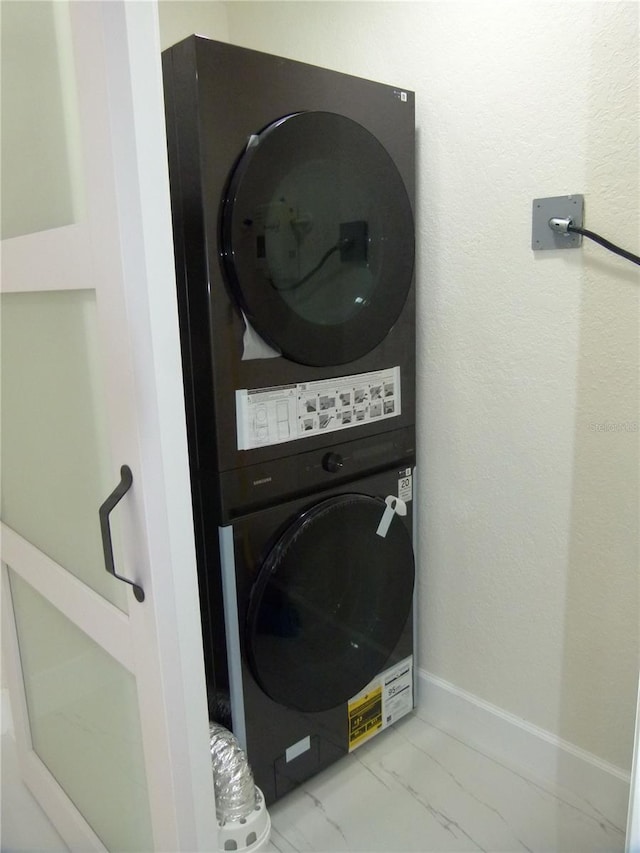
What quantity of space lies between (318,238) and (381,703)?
1261 mm

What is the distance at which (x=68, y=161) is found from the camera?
1.02m

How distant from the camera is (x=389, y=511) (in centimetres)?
171

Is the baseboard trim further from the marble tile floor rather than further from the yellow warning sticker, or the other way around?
the yellow warning sticker

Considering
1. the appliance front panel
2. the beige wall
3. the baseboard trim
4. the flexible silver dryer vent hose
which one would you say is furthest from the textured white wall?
the baseboard trim

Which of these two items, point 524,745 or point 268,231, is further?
point 524,745

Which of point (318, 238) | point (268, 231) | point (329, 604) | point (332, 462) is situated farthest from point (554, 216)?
point (329, 604)

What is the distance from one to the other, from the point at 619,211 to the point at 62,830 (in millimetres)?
1917

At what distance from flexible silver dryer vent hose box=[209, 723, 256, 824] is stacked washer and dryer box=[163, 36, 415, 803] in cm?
8

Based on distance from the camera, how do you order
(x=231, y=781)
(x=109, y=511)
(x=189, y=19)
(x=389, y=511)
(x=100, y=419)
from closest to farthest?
(x=109, y=511) → (x=100, y=419) → (x=231, y=781) → (x=389, y=511) → (x=189, y=19)

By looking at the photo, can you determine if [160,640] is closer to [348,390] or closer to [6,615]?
[348,390]

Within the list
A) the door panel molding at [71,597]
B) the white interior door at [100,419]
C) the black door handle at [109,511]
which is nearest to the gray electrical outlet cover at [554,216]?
the white interior door at [100,419]

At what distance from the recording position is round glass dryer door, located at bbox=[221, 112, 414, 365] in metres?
1.31

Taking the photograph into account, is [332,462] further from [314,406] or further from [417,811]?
[417,811]

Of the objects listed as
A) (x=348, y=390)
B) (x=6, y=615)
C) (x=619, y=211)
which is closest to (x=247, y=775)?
(x=6, y=615)
